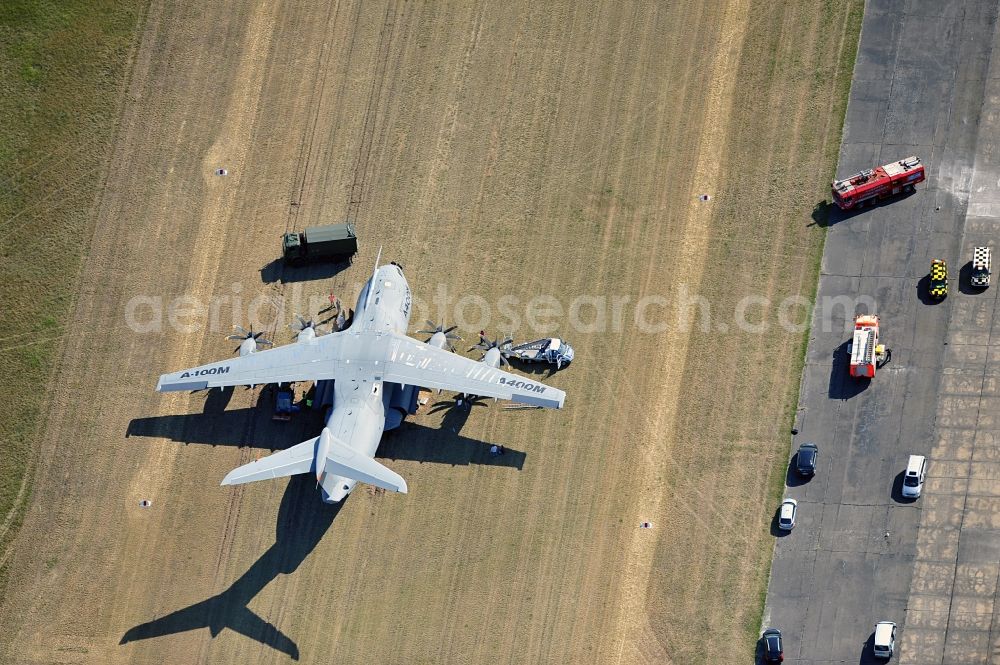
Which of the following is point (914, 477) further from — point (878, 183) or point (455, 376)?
point (455, 376)

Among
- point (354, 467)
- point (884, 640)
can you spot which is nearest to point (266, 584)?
point (354, 467)

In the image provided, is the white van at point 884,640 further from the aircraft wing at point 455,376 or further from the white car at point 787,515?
the aircraft wing at point 455,376

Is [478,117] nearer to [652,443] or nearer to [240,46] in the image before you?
[240,46]

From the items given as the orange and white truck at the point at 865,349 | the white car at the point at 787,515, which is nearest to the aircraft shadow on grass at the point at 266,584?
the white car at the point at 787,515

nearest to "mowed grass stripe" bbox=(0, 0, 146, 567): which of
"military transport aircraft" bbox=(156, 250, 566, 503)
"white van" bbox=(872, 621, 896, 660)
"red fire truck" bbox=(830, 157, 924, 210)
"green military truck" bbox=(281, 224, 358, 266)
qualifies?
"military transport aircraft" bbox=(156, 250, 566, 503)

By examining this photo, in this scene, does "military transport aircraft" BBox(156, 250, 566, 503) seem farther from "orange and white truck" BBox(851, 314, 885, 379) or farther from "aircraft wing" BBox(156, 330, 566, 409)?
"orange and white truck" BBox(851, 314, 885, 379)

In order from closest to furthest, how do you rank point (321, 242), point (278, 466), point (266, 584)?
1. point (278, 466)
2. point (266, 584)
3. point (321, 242)
